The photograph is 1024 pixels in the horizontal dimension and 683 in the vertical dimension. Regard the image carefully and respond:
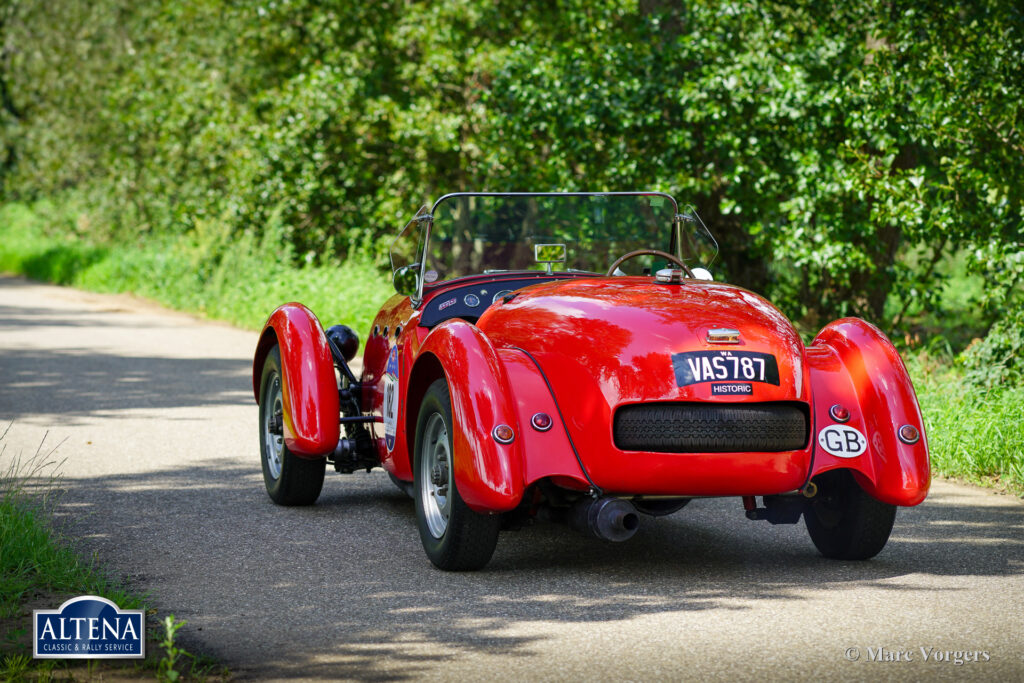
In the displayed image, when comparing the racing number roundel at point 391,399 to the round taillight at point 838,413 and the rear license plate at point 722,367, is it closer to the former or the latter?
the rear license plate at point 722,367

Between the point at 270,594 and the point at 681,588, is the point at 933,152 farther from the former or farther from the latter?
the point at 270,594

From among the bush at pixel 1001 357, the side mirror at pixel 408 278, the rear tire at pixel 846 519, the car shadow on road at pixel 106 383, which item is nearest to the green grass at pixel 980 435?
the bush at pixel 1001 357

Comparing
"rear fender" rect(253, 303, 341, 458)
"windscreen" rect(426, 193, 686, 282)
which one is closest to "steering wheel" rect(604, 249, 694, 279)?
"windscreen" rect(426, 193, 686, 282)

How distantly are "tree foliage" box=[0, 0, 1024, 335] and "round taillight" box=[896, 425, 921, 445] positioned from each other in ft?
14.0

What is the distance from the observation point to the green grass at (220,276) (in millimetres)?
16483

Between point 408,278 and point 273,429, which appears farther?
point 273,429

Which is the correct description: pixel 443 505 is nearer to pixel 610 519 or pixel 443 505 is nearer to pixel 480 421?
pixel 480 421

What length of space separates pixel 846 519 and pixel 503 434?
169 centimetres

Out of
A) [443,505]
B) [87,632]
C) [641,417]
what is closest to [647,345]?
[641,417]

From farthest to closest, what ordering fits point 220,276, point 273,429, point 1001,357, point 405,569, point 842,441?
point 220,276 < point 1001,357 < point 273,429 < point 405,569 < point 842,441

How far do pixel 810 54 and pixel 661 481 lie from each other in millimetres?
8308

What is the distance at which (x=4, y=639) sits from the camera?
4.26 metres

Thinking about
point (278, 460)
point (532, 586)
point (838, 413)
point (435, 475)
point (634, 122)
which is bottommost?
point (278, 460)

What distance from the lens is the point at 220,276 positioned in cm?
1969
